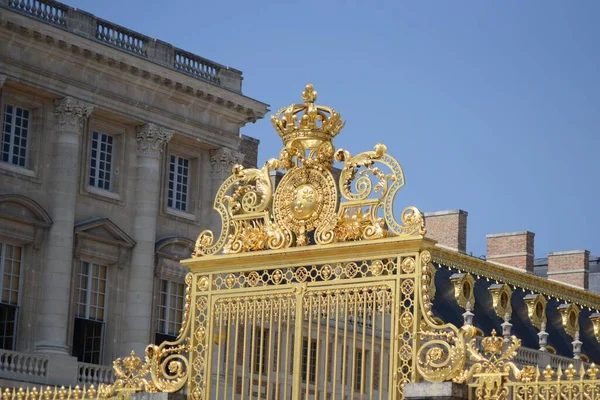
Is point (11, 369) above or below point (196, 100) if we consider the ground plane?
below

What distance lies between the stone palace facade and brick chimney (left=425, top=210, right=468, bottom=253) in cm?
1471

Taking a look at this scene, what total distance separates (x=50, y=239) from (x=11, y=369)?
3.59 metres

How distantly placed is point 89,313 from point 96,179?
3.26 m

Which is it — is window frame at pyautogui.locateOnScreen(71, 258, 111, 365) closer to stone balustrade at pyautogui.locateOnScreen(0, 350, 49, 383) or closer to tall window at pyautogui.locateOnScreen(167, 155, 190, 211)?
stone balustrade at pyautogui.locateOnScreen(0, 350, 49, 383)

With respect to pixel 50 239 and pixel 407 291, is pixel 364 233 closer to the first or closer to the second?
pixel 407 291

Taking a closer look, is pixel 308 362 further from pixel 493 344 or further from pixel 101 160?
pixel 101 160

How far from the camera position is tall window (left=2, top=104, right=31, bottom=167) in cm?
3578

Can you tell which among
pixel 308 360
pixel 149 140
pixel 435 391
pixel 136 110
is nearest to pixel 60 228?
pixel 149 140

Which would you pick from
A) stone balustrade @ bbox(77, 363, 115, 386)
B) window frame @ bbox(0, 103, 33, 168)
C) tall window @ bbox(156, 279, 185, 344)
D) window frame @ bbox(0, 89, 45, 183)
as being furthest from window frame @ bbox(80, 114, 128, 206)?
stone balustrade @ bbox(77, 363, 115, 386)

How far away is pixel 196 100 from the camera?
40.0 metres

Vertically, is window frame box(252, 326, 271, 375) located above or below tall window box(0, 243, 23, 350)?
below

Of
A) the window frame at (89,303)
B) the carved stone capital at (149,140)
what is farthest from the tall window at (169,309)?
the carved stone capital at (149,140)

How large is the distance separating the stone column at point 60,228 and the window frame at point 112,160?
522mm

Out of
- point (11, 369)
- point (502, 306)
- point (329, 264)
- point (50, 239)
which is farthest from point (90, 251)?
point (329, 264)
